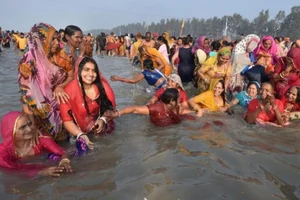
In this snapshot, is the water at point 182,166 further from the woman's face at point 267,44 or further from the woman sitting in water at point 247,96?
the woman's face at point 267,44

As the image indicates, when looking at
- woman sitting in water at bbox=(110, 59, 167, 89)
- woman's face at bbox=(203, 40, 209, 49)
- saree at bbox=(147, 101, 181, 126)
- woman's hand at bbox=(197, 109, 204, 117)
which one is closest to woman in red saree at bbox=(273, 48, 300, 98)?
woman's hand at bbox=(197, 109, 204, 117)

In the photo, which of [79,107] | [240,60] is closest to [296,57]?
[240,60]

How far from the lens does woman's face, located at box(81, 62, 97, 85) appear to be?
3556 mm

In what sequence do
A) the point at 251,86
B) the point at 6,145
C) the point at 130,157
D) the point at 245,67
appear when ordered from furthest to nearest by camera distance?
1. the point at 245,67
2. the point at 251,86
3. the point at 130,157
4. the point at 6,145

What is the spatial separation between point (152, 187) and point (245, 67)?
4.51 m

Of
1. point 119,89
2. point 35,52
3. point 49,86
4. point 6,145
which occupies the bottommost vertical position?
point 119,89

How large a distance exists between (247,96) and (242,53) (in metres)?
1.48

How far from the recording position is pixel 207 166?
10.4ft

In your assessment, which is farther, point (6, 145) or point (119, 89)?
point (119, 89)

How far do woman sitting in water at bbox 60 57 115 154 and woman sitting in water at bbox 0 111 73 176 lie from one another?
38 cm

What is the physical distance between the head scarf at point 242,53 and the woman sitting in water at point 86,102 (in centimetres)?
364

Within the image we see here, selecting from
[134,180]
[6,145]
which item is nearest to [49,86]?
[6,145]

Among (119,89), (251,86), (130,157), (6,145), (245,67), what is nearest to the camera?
(6,145)

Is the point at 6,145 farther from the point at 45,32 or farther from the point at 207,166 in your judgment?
the point at 207,166
